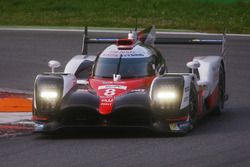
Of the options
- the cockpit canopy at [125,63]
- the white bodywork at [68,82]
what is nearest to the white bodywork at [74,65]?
the cockpit canopy at [125,63]

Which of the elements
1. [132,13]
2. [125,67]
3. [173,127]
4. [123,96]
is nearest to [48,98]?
[123,96]

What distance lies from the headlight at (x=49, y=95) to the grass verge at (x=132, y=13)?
16909 millimetres

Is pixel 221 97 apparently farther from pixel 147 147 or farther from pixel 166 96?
pixel 147 147

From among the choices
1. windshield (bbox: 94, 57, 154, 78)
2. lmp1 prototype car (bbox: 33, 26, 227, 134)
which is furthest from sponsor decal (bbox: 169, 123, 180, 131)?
windshield (bbox: 94, 57, 154, 78)

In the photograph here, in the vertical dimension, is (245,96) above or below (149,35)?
below

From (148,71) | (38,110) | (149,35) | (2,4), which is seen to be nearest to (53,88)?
(38,110)

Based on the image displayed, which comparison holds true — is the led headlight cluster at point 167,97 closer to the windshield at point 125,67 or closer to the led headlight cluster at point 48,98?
the windshield at point 125,67

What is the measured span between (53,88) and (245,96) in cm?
493

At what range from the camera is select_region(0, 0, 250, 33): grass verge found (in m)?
30.9

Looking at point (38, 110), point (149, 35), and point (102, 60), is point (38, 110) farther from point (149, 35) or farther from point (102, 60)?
point (149, 35)

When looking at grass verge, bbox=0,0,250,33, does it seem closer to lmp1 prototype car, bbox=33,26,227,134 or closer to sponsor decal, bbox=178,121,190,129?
lmp1 prototype car, bbox=33,26,227,134

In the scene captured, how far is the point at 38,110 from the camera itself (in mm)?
12016

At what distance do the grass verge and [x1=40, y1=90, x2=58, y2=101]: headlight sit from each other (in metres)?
16.9

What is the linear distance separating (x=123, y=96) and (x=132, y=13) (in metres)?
21.9
